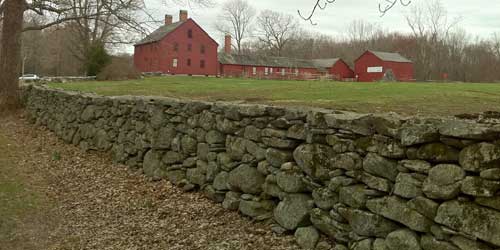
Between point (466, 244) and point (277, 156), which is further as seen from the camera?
point (277, 156)

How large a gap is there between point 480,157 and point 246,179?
3.24 metres

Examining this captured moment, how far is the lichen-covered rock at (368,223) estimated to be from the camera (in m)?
4.09

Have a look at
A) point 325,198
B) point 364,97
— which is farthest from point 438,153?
point 364,97

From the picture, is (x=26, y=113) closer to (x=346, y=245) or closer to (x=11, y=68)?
(x=11, y=68)

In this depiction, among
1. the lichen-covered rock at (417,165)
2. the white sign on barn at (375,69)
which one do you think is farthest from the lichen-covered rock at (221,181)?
the white sign on barn at (375,69)

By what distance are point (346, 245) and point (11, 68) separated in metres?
16.0

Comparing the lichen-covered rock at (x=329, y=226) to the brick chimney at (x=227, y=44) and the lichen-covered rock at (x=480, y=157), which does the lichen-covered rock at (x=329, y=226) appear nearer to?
the lichen-covered rock at (x=480, y=157)

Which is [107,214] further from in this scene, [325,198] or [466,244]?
[466,244]

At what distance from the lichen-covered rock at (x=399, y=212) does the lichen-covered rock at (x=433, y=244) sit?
0.07 metres

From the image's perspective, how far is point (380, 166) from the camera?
13.6 ft

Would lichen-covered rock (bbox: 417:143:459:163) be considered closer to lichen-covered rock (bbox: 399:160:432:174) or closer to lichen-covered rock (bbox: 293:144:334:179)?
lichen-covered rock (bbox: 399:160:432:174)

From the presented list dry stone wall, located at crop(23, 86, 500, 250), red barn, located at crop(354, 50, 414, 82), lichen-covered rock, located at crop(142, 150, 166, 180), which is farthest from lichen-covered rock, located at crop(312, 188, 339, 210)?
red barn, located at crop(354, 50, 414, 82)

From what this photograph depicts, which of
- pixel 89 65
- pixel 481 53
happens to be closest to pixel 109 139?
pixel 89 65

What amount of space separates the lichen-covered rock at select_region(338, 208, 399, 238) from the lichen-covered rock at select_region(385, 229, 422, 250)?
0.09 meters
